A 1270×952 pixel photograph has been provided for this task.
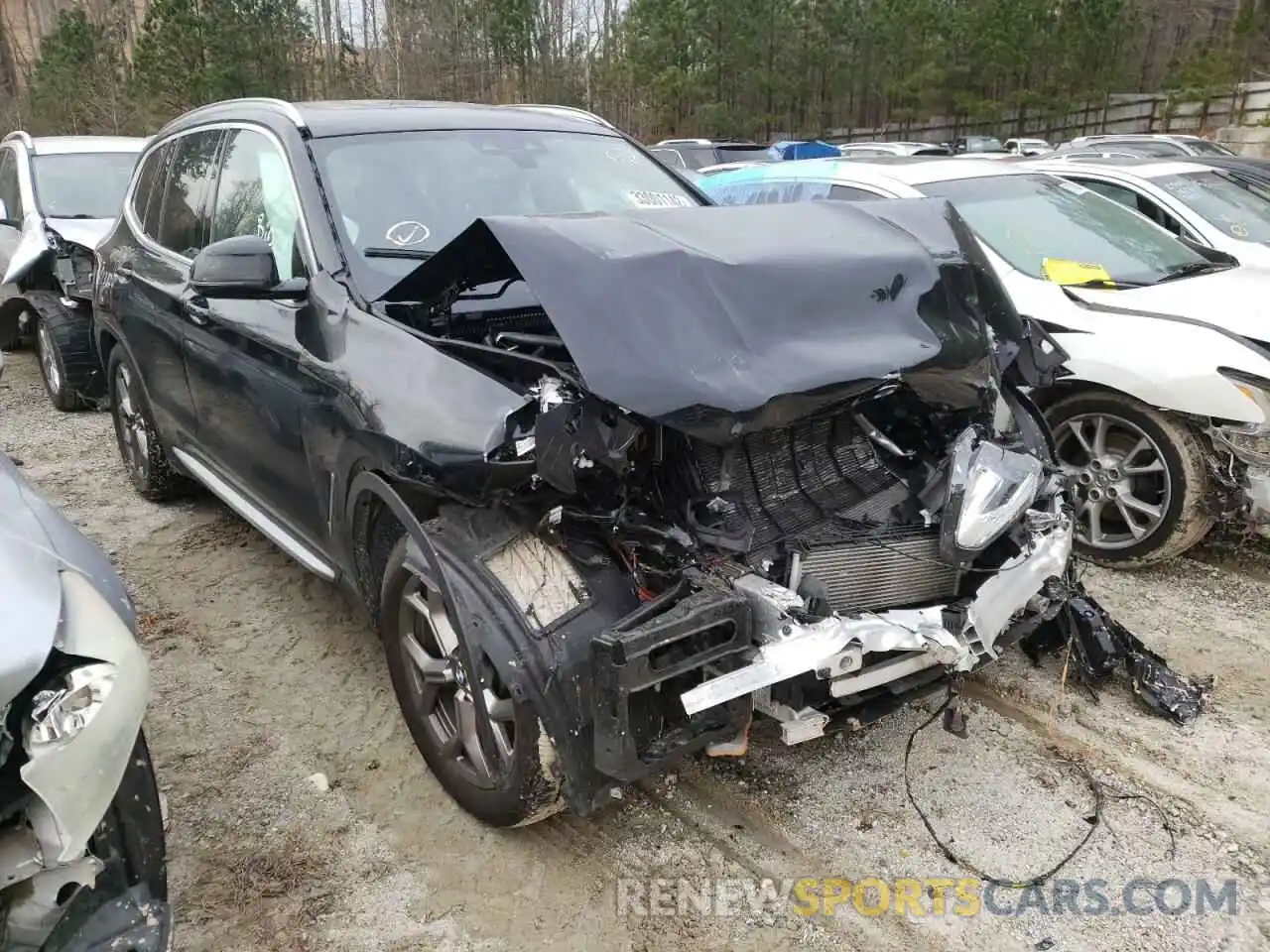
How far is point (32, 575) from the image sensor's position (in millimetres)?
1959

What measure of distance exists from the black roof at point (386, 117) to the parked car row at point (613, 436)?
0.02m

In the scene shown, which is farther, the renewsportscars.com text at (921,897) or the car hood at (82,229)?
the car hood at (82,229)

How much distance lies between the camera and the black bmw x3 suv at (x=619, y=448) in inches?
89.4

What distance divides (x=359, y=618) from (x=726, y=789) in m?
1.80

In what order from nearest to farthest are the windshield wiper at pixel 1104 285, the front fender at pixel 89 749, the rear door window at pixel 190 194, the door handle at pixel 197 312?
the front fender at pixel 89 749
the door handle at pixel 197 312
the rear door window at pixel 190 194
the windshield wiper at pixel 1104 285

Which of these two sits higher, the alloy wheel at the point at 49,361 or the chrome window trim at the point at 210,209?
the chrome window trim at the point at 210,209

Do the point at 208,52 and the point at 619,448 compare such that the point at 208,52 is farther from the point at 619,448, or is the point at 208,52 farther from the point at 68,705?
the point at 68,705

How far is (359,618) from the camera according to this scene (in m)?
3.97

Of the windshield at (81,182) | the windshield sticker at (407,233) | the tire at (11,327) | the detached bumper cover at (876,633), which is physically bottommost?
the tire at (11,327)

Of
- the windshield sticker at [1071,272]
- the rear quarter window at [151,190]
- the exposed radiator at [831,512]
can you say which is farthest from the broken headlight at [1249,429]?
the rear quarter window at [151,190]

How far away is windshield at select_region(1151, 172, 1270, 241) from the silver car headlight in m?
7.12

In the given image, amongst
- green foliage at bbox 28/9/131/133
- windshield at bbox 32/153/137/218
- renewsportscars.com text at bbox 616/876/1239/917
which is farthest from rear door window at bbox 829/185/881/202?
green foliage at bbox 28/9/131/133

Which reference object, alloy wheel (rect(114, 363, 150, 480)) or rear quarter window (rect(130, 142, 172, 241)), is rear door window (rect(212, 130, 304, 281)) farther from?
alloy wheel (rect(114, 363, 150, 480))

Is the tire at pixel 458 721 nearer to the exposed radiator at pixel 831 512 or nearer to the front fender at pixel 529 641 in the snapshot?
the front fender at pixel 529 641
